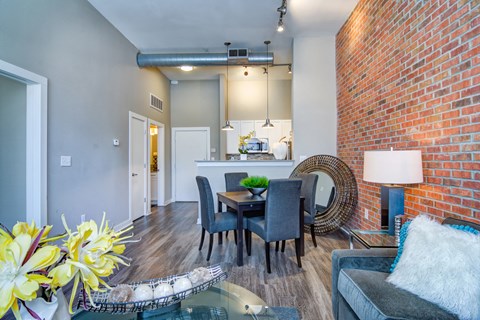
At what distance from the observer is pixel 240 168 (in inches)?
174

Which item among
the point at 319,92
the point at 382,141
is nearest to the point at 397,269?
the point at 382,141

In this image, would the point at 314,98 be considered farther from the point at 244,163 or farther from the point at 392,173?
the point at 392,173

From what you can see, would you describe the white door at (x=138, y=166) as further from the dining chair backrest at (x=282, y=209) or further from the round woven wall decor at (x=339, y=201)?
the round woven wall decor at (x=339, y=201)

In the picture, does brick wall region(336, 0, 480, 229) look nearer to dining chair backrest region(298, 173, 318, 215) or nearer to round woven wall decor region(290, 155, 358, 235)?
round woven wall decor region(290, 155, 358, 235)

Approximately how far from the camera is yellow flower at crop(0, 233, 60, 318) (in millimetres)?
534

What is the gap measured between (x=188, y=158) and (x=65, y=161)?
3931mm

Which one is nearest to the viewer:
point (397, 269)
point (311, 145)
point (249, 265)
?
point (397, 269)

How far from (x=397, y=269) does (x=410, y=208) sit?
124cm

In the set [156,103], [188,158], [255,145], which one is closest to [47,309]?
[255,145]

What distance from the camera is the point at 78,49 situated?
318 cm

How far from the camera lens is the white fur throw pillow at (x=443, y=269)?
1100 millimetres

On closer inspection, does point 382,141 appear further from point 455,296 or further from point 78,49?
point 78,49

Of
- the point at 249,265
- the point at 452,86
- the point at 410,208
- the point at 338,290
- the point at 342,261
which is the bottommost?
the point at 249,265

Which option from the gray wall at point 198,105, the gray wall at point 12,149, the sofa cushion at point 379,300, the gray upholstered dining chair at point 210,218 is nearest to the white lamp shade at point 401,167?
the sofa cushion at point 379,300
